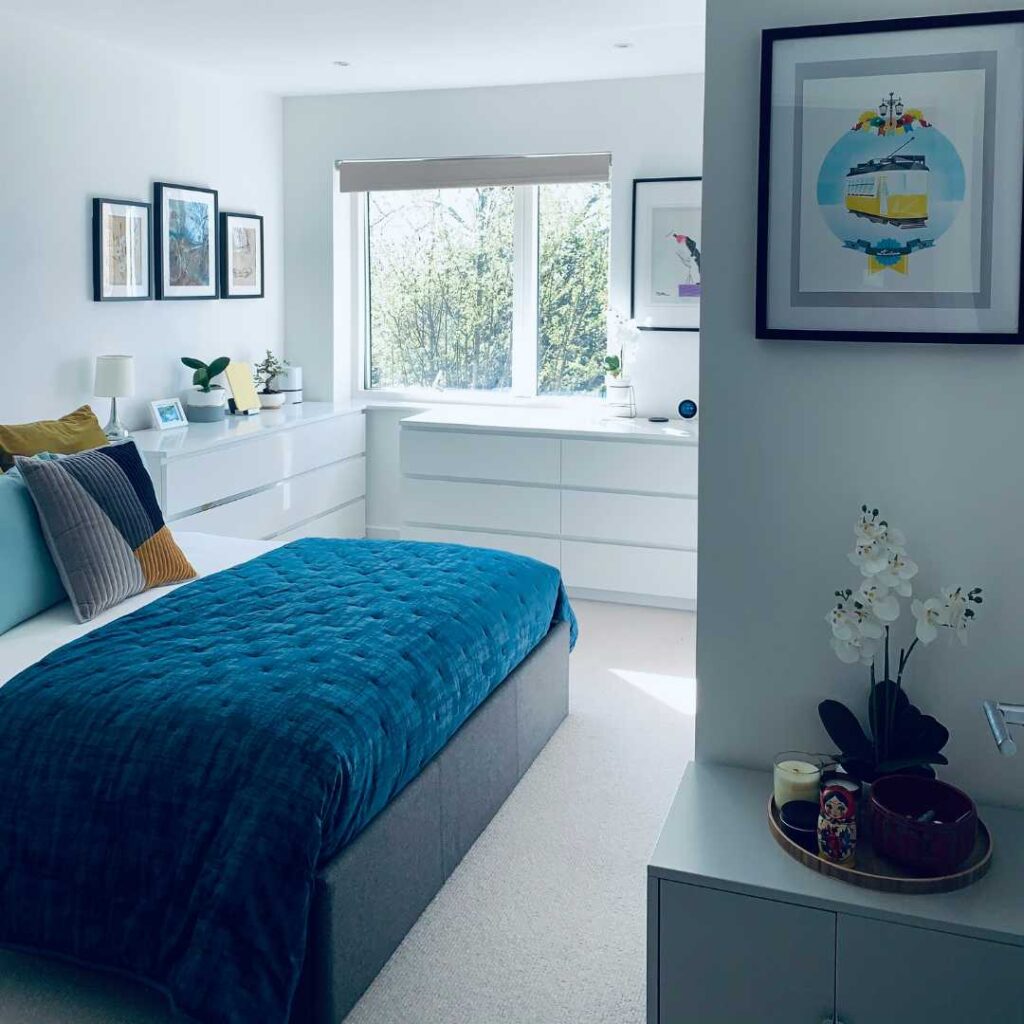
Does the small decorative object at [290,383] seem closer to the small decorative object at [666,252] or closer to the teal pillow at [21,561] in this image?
the small decorative object at [666,252]

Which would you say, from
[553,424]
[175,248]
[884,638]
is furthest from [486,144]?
[884,638]

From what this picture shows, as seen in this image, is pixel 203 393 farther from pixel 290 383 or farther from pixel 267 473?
pixel 290 383

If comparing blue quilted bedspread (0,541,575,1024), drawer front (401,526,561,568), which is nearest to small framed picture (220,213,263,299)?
drawer front (401,526,561,568)

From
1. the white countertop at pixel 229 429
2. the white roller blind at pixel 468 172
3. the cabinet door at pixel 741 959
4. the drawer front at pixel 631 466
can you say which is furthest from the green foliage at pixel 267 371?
the cabinet door at pixel 741 959

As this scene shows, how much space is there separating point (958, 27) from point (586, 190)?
412cm

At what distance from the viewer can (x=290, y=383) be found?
5.96 metres

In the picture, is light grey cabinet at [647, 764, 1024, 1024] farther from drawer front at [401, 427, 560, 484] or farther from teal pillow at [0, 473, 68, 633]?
drawer front at [401, 427, 560, 484]

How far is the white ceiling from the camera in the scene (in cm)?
406

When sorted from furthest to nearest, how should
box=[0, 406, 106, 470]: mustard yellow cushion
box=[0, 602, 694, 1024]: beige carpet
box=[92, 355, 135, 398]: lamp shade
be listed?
box=[92, 355, 135, 398]: lamp shade → box=[0, 406, 106, 470]: mustard yellow cushion → box=[0, 602, 694, 1024]: beige carpet

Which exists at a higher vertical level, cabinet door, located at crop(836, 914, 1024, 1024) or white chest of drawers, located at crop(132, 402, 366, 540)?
white chest of drawers, located at crop(132, 402, 366, 540)

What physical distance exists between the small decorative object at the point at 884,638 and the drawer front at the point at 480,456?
3480 millimetres

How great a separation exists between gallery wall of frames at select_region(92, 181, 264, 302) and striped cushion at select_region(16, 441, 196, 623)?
4.93ft

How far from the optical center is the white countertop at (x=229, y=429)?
4.66m

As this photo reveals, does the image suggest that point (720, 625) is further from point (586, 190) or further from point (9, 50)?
point (586, 190)
